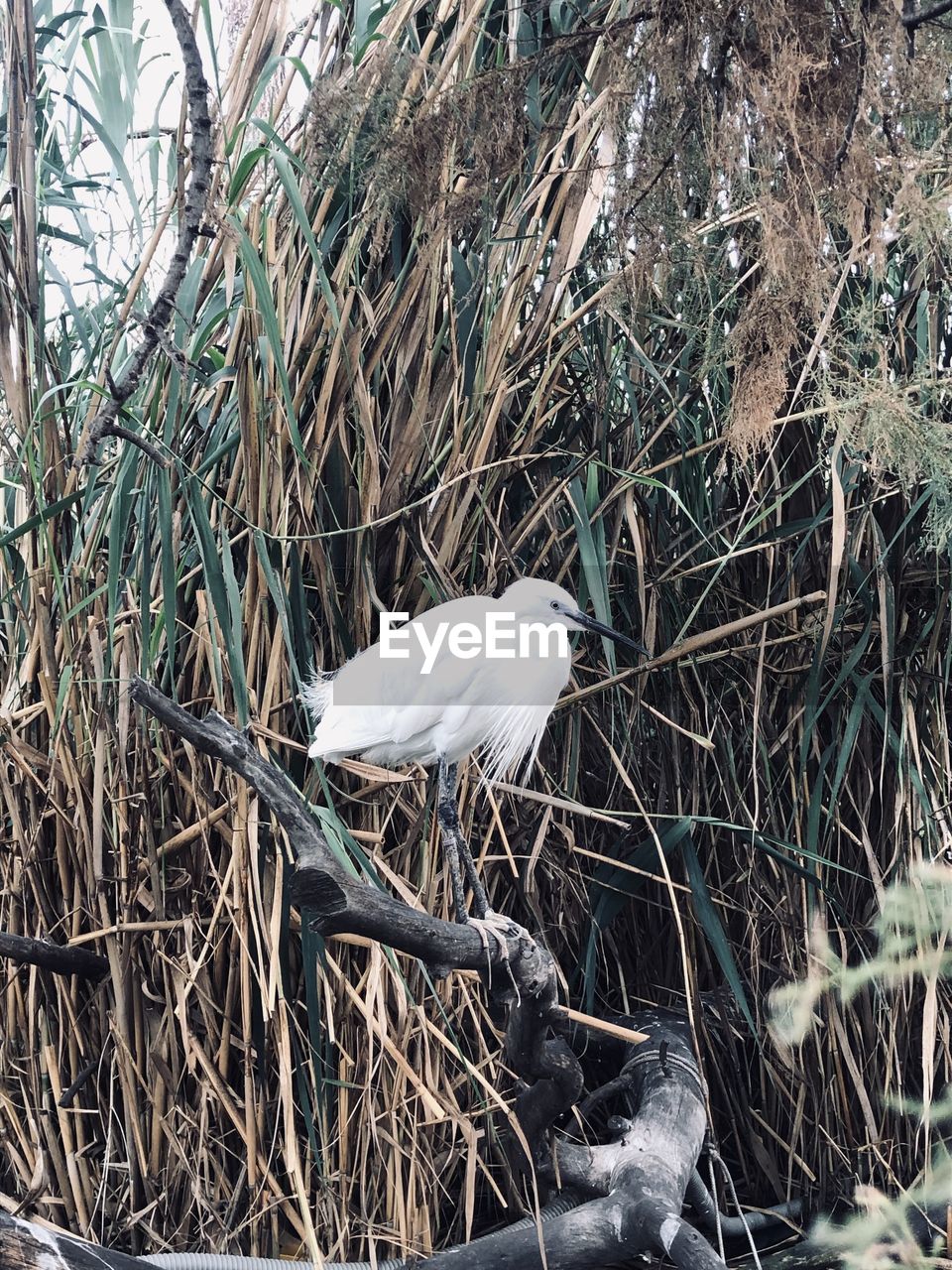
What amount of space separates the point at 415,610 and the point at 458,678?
145mm

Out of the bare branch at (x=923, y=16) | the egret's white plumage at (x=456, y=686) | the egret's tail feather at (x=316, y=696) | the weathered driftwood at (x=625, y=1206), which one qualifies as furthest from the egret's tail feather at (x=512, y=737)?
the bare branch at (x=923, y=16)

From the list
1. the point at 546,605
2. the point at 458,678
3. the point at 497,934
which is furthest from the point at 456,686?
the point at 497,934

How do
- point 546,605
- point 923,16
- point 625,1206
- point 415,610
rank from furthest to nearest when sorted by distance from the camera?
point 415,610 < point 546,605 < point 625,1206 < point 923,16

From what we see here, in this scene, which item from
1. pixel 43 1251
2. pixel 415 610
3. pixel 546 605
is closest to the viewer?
pixel 43 1251

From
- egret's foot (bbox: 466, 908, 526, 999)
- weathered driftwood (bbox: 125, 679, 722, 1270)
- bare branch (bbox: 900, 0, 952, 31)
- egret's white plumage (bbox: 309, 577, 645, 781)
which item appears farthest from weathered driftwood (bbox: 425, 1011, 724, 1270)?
bare branch (bbox: 900, 0, 952, 31)

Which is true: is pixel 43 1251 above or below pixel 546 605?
below

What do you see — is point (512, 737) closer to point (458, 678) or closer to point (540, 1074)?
point (458, 678)

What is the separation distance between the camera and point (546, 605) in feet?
3.59

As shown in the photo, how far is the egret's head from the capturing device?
1.09m

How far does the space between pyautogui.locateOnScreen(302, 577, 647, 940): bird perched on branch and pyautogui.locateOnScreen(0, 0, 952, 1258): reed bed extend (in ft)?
0.21

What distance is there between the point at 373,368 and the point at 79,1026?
2.48ft

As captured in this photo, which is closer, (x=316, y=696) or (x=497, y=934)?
(x=497, y=934)

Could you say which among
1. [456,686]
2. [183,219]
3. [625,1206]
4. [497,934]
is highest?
[183,219]

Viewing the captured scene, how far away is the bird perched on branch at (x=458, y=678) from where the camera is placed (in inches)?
41.8
